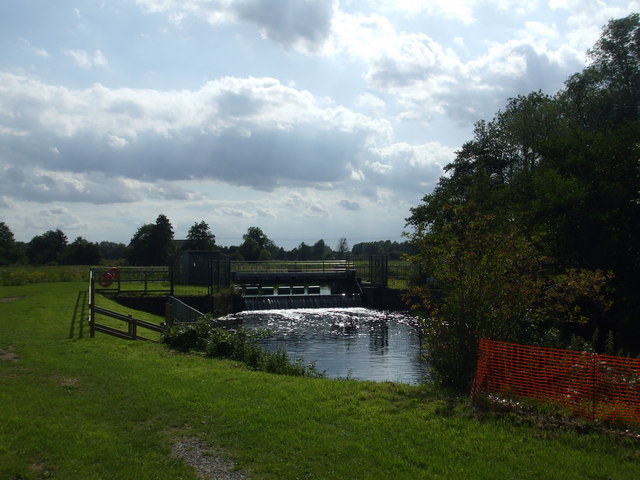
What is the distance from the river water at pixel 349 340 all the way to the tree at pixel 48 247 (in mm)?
72291

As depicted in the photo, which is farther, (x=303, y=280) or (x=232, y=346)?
(x=303, y=280)

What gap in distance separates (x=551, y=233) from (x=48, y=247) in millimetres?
96720

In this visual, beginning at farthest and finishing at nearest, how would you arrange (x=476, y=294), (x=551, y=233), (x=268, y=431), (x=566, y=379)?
1. (x=551, y=233)
2. (x=476, y=294)
3. (x=566, y=379)
4. (x=268, y=431)

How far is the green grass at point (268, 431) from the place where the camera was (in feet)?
20.3

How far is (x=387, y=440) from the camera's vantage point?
7047 millimetres

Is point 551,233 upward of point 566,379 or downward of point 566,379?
upward

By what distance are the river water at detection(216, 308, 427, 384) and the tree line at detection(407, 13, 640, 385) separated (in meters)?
2.71

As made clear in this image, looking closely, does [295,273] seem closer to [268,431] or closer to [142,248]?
[268,431]

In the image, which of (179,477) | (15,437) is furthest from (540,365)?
(15,437)

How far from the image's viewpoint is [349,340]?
25312 mm

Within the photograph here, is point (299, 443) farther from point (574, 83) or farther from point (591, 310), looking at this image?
point (574, 83)

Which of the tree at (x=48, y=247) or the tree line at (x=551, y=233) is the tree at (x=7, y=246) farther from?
the tree line at (x=551, y=233)

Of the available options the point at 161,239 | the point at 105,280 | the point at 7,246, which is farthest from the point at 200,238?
the point at 105,280

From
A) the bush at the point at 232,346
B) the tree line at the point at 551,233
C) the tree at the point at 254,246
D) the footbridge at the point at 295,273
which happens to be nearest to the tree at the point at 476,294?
the tree line at the point at 551,233
